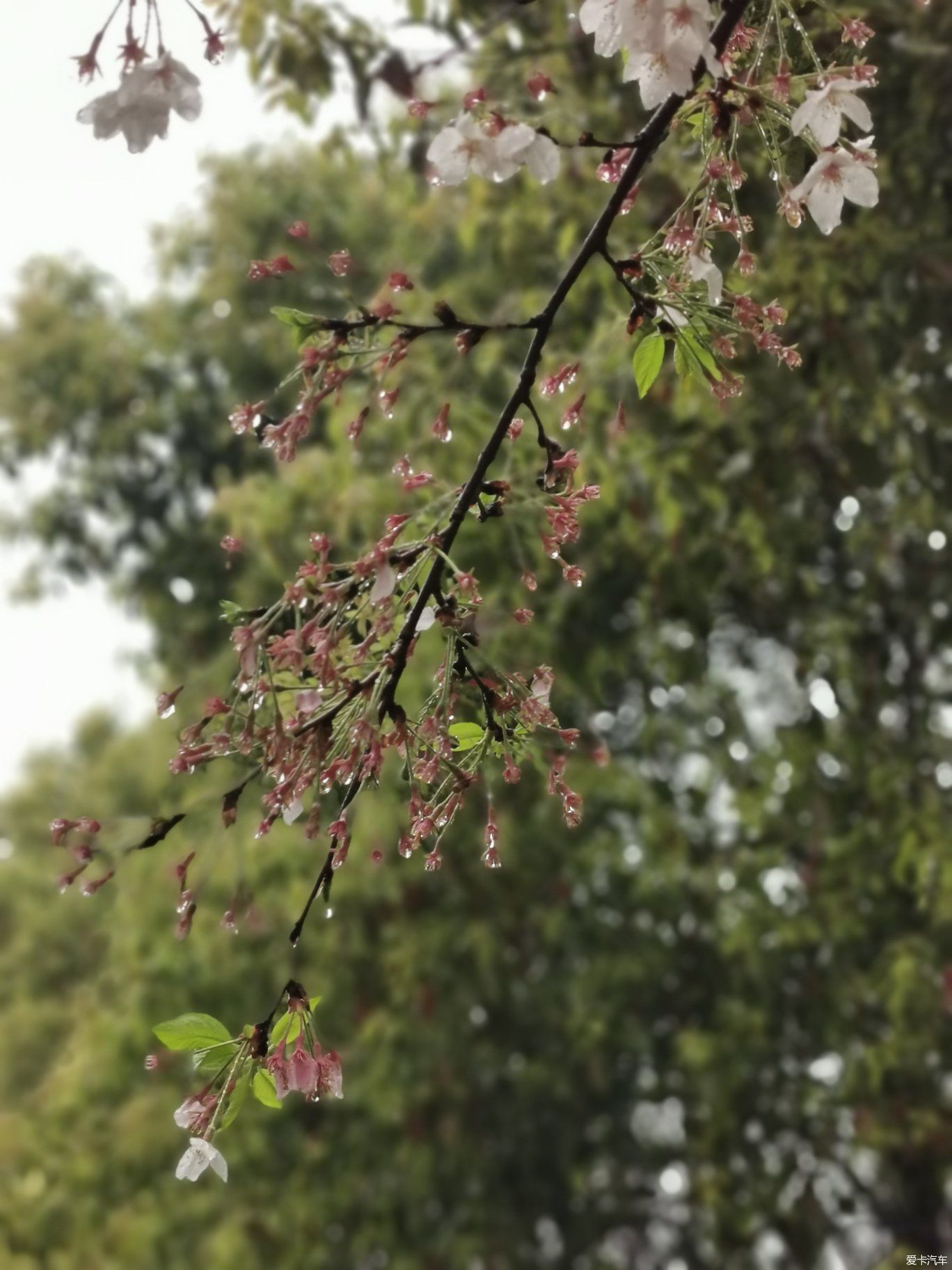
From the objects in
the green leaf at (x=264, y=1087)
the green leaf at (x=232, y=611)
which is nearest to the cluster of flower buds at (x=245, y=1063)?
the green leaf at (x=264, y=1087)

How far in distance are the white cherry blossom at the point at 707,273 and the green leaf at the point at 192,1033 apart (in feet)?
1.58

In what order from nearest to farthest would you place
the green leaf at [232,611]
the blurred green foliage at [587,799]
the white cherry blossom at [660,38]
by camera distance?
the white cherry blossom at [660,38] < the green leaf at [232,611] < the blurred green foliage at [587,799]

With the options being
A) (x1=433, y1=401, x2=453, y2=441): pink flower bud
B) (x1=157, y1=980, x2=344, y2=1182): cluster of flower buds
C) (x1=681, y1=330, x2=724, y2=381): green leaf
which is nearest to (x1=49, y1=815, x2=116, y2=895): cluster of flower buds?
(x1=157, y1=980, x2=344, y2=1182): cluster of flower buds

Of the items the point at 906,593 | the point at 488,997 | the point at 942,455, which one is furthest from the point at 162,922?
the point at 942,455

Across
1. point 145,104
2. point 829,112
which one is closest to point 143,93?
point 145,104

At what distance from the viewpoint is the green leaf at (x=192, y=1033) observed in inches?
29.0

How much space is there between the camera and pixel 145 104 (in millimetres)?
746

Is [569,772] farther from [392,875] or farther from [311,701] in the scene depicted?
[311,701]

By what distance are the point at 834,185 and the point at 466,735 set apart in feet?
1.28

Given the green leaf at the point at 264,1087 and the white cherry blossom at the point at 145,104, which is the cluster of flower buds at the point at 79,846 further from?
the white cherry blossom at the point at 145,104

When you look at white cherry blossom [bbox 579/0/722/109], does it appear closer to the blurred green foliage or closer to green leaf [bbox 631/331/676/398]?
green leaf [bbox 631/331/676/398]

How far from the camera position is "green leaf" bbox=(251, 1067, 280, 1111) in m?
0.73

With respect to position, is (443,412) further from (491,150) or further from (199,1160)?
(199,1160)

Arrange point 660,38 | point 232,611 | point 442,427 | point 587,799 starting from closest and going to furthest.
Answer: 1. point 660,38
2. point 232,611
3. point 442,427
4. point 587,799
